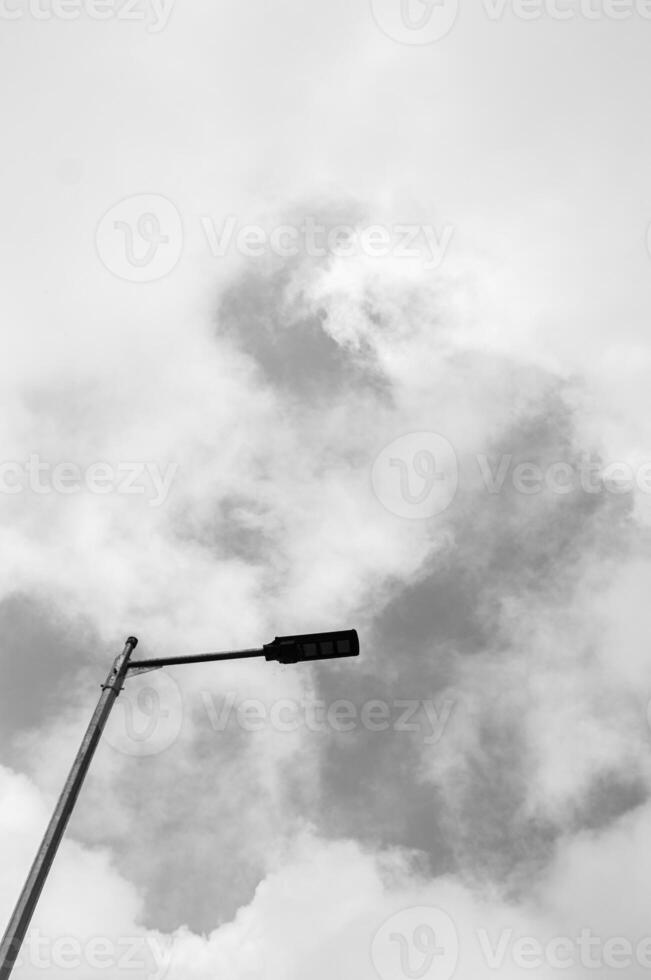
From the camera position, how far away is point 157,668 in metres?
9.12

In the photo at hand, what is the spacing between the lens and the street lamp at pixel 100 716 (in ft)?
20.8

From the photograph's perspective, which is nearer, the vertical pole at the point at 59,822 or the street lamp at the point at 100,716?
the vertical pole at the point at 59,822

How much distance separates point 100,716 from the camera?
8.03 m

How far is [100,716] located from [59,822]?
50.2 inches

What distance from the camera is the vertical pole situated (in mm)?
6176

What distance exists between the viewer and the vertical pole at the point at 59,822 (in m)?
6.18

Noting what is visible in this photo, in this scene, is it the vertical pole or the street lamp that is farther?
the street lamp

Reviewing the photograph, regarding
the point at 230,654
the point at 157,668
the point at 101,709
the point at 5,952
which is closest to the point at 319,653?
the point at 230,654

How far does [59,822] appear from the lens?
702 centimetres

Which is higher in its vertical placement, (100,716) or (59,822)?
(100,716)

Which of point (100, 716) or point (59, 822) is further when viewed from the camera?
point (100, 716)

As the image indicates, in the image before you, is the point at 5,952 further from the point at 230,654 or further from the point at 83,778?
the point at 230,654

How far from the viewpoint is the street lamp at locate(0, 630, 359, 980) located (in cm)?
633

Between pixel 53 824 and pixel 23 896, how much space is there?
68 centimetres
